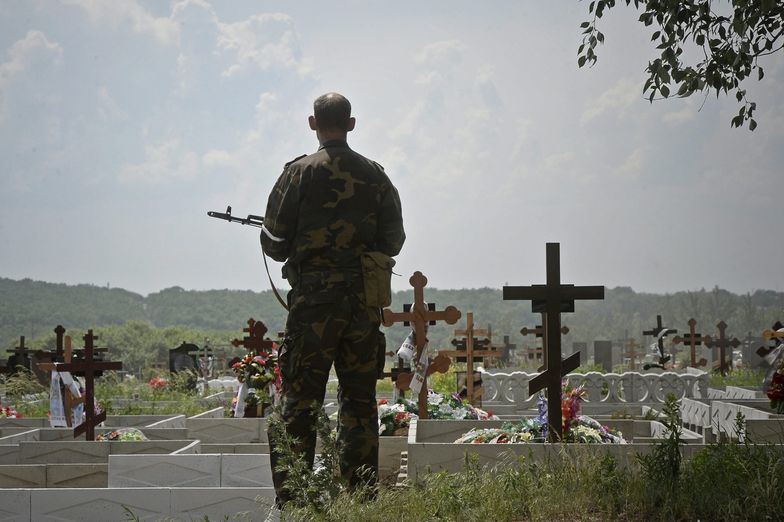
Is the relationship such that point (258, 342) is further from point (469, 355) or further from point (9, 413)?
point (9, 413)

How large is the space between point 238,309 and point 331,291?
120917 mm

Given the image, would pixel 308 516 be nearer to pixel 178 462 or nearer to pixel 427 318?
pixel 178 462

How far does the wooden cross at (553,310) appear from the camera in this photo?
766cm

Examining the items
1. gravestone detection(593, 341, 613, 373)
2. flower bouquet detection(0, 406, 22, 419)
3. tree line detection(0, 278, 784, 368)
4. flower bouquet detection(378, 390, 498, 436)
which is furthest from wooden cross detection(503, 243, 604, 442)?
tree line detection(0, 278, 784, 368)

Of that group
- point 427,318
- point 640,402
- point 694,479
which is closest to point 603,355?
point 640,402

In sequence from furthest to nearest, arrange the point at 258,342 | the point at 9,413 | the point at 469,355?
the point at 9,413 < the point at 469,355 < the point at 258,342

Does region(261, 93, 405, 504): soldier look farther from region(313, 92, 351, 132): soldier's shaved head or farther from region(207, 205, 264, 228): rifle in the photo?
region(207, 205, 264, 228): rifle

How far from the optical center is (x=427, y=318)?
38.0 feet

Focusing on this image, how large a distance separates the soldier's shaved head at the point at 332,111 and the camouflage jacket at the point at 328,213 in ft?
0.52

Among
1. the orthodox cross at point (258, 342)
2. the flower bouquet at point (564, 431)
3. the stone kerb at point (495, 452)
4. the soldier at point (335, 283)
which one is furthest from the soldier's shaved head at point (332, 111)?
the orthodox cross at point (258, 342)

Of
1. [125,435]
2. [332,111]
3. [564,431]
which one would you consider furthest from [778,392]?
[125,435]

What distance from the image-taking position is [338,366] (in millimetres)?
6074

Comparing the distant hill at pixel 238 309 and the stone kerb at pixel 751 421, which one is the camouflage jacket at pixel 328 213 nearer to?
the stone kerb at pixel 751 421

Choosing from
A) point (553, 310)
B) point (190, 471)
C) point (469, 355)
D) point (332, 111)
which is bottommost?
point (190, 471)
